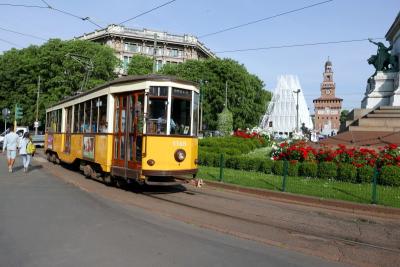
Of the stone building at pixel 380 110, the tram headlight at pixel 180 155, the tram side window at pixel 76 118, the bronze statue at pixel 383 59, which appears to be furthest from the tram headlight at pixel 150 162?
the bronze statue at pixel 383 59

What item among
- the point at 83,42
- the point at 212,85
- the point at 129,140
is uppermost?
the point at 83,42

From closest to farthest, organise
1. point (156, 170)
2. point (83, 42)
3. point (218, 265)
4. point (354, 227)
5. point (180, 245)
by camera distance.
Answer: point (218, 265), point (180, 245), point (354, 227), point (156, 170), point (83, 42)

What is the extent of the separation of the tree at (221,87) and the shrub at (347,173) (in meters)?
43.9

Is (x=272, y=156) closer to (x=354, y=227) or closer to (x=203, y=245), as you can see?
(x=354, y=227)

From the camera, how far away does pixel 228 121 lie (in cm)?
5084

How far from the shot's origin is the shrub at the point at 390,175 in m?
13.2

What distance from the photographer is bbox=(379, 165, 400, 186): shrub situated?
43.5 feet

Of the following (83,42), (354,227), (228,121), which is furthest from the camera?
(83,42)

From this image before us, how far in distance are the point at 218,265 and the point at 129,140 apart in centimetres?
668

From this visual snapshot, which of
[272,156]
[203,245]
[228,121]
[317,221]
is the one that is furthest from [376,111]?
[228,121]

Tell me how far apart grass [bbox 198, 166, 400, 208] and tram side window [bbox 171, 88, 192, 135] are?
360cm

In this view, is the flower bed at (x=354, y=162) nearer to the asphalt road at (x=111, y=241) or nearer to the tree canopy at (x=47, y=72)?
the asphalt road at (x=111, y=241)

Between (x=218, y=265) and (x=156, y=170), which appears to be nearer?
(x=218, y=265)

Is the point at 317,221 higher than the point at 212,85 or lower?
lower
